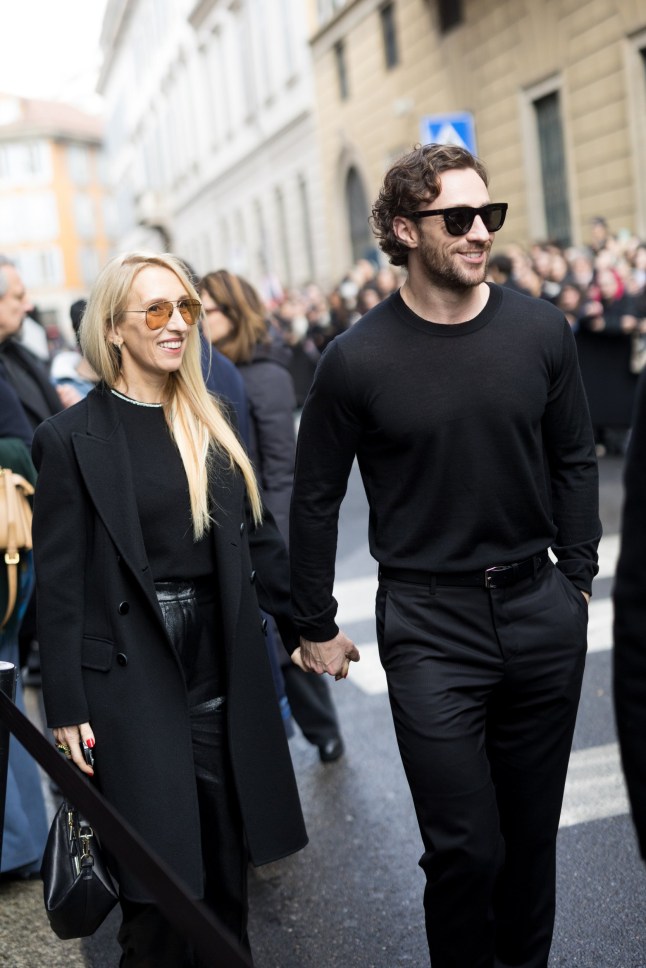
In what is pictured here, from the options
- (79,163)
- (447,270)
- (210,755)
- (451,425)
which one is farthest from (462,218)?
(79,163)

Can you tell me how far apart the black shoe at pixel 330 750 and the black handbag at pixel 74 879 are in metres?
2.55

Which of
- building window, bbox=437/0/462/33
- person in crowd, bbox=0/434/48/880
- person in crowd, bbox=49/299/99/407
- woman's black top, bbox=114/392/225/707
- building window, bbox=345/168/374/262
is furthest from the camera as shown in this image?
building window, bbox=345/168/374/262

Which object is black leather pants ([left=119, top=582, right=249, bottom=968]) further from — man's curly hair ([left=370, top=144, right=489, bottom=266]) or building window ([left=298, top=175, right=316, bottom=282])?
building window ([left=298, top=175, right=316, bottom=282])

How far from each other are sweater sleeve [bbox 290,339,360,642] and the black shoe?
2.32 meters

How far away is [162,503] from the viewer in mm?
3510

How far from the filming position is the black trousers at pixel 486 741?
10.4 ft

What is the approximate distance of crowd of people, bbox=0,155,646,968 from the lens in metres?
3.24

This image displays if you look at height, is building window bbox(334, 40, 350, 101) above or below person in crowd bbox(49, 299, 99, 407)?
above

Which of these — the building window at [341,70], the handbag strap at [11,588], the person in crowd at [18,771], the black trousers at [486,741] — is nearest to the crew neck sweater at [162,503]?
the black trousers at [486,741]

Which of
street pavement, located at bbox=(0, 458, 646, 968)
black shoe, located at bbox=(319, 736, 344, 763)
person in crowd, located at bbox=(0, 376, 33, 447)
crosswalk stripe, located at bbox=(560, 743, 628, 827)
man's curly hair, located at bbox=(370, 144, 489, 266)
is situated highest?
man's curly hair, located at bbox=(370, 144, 489, 266)

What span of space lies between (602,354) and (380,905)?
9.86 m

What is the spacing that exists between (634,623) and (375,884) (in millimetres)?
2753

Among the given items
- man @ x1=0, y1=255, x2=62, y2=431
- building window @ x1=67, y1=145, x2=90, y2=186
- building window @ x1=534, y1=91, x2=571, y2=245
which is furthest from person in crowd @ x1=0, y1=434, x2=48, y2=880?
building window @ x1=67, y1=145, x2=90, y2=186

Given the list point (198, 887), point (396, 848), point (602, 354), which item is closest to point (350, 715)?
point (396, 848)
